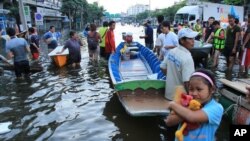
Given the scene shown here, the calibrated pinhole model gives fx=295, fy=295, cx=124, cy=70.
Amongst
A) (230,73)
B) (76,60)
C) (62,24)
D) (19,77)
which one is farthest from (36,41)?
(62,24)

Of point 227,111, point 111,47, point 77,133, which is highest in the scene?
point 111,47

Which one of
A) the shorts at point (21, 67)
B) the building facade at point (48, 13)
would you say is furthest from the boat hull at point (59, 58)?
the building facade at point (48, 13)

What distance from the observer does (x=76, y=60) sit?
12.2 metres

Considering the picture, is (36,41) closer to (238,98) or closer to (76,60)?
(76,60)

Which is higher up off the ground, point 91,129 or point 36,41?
point 36,41

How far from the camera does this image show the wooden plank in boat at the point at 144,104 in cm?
516

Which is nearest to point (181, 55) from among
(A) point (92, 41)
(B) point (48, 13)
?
(A) point (92, 41)

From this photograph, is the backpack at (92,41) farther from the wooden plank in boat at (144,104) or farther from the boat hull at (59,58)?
the wooden plank in boat at (144,104)

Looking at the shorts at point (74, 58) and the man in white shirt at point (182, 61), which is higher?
the man in white shirt at point (182, 61)

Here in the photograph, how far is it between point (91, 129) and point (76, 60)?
6.63 m

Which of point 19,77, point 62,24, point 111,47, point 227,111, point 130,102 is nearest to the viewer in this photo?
point 227,111

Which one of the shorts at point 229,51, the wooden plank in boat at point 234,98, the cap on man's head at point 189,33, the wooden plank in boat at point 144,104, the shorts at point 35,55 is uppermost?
the cap on man's head at point 189,33

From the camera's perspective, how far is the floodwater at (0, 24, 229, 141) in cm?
559

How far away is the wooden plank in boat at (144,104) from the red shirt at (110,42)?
20.1 ft
